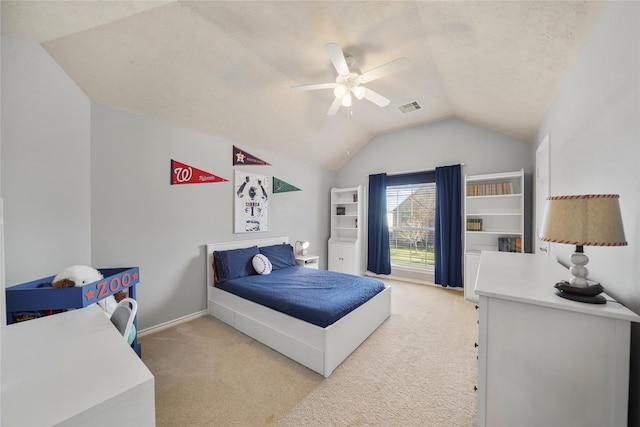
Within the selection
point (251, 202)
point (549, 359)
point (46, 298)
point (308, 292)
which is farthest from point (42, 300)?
point (549, 359)

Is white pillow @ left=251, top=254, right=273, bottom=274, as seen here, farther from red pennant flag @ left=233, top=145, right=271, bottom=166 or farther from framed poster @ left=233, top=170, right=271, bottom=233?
red pennant flag @ left=233, top=145, right=271, bottom=166

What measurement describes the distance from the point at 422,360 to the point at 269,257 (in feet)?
7.51

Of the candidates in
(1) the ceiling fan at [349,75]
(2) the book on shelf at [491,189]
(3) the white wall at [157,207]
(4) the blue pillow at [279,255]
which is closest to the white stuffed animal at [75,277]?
(3) the white wall at [157,207]

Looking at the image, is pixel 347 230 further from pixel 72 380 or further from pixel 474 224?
pixel 72 380

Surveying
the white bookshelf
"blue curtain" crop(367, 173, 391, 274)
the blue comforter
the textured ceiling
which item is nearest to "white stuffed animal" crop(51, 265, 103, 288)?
the blue comforter

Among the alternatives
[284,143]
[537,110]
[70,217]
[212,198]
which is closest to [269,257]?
[212,198]

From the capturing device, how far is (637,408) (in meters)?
0.93

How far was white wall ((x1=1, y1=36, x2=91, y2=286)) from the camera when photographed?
1.70 m

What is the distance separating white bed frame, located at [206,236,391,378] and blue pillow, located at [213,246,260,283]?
0.71ft

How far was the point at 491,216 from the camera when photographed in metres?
3.78

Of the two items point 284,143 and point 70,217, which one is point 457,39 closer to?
point 284,143

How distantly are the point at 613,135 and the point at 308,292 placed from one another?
7.70 feet

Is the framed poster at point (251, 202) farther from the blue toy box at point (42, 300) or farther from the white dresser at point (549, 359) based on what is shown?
the white dresser at point (549, 359)

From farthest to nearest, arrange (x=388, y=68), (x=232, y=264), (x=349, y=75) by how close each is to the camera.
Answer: (x=232, y=264)
(x=349, y=75)
(x=388, y=68)
